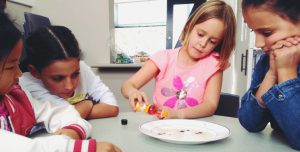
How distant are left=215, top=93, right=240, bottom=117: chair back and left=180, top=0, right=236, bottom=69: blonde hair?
0.54 ft

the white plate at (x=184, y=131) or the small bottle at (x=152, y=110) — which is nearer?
the white plate at (x=184, y=131)

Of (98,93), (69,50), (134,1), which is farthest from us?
(134,1)

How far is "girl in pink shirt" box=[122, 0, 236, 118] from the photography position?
111 centimetres

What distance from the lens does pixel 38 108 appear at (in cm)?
72

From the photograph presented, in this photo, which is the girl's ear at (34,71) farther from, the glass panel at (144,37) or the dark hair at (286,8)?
the glass panel at (144,37)

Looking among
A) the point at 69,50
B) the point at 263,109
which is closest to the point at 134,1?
the point at 69,50

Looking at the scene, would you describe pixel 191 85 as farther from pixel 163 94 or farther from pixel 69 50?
pixel 69 50

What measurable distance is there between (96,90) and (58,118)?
14.2 inches

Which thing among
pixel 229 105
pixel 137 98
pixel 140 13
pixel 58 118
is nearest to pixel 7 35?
pixel 58 118

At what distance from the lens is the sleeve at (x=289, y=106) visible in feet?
2.01

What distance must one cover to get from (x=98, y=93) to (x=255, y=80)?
0.57 meters

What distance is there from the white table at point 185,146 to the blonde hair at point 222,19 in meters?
0.45

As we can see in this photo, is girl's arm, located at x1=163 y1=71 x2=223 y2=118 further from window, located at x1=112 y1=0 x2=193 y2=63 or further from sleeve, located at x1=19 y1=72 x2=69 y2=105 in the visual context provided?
window, located at x1=112 y1=0 x2=193 y2=63

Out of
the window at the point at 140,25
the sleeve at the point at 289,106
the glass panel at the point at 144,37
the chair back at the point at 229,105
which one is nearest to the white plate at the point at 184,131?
the sleeve at the point at 289,106
